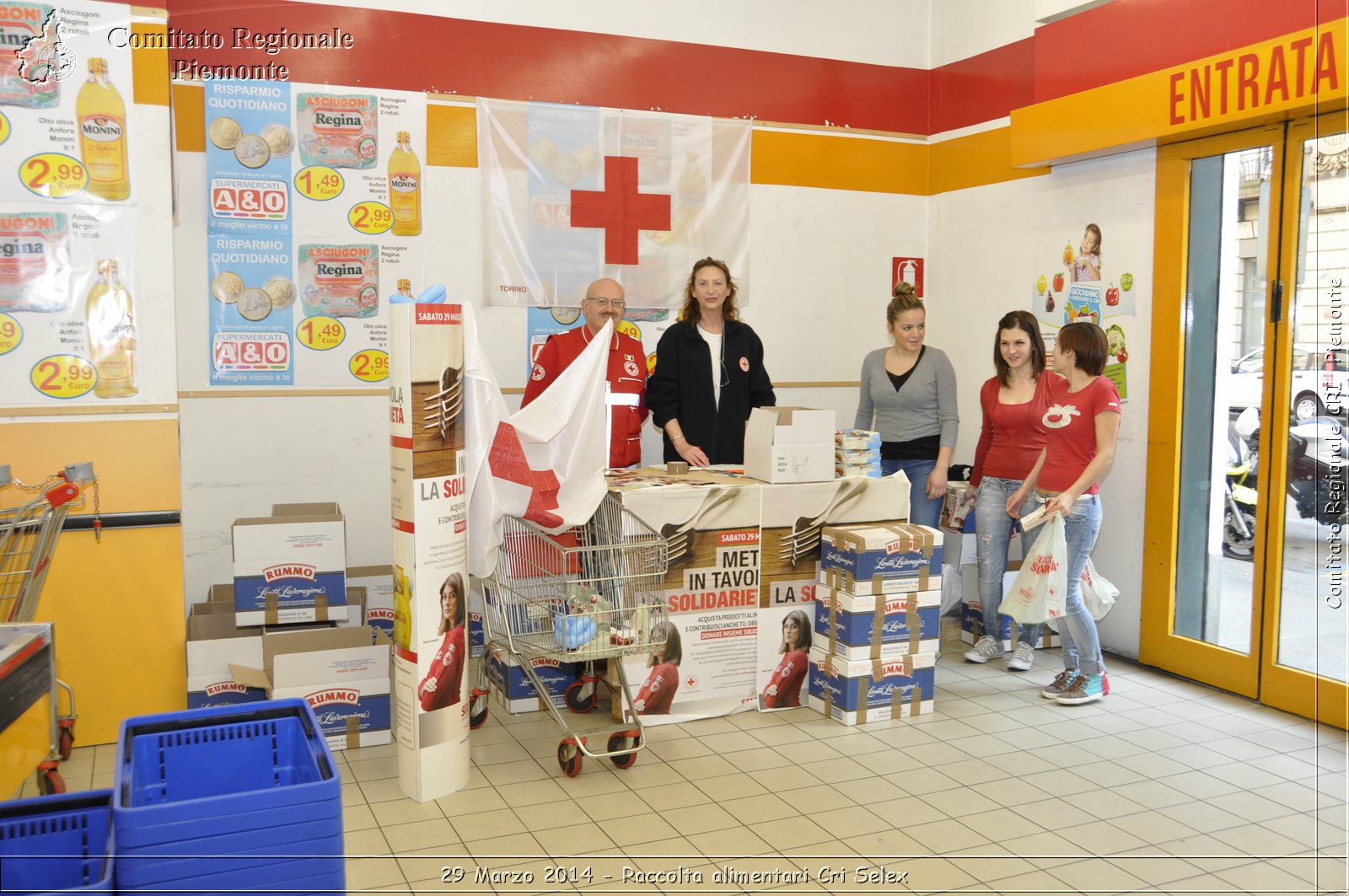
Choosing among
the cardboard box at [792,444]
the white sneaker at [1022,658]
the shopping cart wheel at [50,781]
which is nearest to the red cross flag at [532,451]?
the cardboard box at [792,444]

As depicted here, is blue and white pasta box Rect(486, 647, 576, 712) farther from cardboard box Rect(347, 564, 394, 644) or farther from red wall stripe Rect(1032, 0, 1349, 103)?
red wall stripe Rect(1032, 0, 1349, 103)

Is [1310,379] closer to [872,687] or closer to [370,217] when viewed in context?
[872,687]

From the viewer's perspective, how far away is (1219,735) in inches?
145

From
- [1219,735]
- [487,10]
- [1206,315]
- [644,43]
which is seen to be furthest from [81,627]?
[1206,315]

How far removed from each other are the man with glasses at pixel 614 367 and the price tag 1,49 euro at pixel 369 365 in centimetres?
67

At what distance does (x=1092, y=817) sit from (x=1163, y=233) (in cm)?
253

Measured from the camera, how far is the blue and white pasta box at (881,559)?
3701 mm

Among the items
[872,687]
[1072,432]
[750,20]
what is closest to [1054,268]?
[1072,432]

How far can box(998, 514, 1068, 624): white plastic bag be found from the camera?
154 inches

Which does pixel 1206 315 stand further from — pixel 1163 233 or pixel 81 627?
pixel 81 627

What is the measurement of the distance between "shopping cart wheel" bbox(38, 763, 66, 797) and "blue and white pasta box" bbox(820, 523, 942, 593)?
2.50m

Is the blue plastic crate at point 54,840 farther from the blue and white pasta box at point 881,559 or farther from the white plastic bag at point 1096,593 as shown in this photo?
the white plastic bag at point 1096,593

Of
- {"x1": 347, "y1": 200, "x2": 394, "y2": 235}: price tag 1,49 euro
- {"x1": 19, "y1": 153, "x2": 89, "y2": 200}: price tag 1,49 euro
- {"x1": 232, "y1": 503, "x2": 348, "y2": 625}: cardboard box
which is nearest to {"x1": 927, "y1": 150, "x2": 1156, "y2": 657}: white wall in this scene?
{"x1": 347, "y1": 200, "x2": 394, "y2": 235}: price tag 1,49 euro

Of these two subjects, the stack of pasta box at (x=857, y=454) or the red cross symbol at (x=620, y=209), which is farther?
the red cross symbol at (x=620, y=209)
